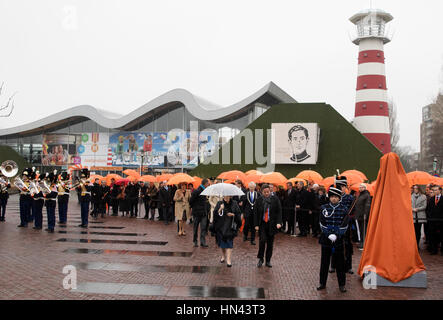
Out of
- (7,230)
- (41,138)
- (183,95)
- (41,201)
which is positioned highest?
(183,95)

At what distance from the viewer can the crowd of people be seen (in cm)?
736

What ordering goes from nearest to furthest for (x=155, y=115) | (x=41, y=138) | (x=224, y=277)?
(x=224, y=277) < (x=155, y=115) < (x=41, y=138)

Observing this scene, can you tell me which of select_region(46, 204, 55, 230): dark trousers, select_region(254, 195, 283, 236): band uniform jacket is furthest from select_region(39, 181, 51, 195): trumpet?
select_region(254, 195, 283, 236): band uniform jacket

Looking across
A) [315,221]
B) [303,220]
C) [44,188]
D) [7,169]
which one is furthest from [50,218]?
[315,221]

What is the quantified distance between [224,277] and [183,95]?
30.6m

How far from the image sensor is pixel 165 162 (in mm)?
39250

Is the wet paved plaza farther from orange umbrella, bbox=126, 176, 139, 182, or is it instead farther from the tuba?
orange umbrella, bbox=126, 176, 139, 182

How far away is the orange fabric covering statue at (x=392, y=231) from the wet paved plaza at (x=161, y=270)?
400 mm

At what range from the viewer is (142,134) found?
40.6m

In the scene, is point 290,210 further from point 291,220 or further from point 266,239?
point 266,239
